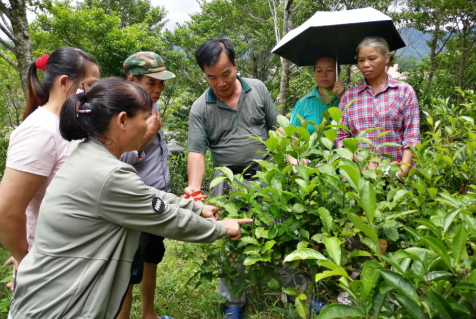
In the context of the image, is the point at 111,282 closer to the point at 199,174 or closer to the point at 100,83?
the point at 100,83

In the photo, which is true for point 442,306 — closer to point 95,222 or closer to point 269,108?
point 95,222

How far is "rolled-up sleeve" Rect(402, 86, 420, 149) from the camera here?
2.22 metres

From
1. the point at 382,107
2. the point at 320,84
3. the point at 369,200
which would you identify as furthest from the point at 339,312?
the point at 320,84

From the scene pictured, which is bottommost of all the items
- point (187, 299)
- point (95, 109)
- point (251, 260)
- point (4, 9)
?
point (187, 299)

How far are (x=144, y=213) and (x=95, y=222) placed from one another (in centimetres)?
20

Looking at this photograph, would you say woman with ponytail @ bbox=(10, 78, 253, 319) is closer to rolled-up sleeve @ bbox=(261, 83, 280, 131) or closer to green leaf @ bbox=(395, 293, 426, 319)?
green leaf @ bbox=(395, 293, 426, 319)

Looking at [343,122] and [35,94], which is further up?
[35,94]

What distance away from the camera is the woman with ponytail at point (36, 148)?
1526 millimetres

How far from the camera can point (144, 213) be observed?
145 centimetres

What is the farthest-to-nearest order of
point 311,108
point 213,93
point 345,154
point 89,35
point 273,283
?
point 89,35 < point 311,108 < point 213,93 < point 273,283 < point 345,154

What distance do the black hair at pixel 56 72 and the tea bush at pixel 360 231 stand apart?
3.13ft

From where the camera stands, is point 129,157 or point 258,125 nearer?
point 129,157

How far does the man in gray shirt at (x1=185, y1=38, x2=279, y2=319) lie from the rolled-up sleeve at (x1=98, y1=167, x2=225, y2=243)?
0.86 m

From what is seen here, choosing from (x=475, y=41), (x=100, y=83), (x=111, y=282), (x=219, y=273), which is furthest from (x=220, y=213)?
(x=475, y=41)
